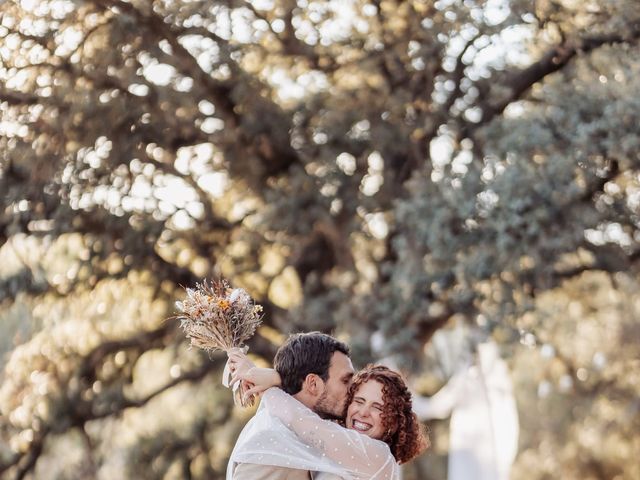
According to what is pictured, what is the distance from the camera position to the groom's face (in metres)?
3.68

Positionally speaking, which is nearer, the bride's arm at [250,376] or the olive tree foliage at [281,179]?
the bride's arm at [250,376]

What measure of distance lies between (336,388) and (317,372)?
0.27 feet

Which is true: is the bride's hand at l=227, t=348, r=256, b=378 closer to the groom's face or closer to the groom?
the groom

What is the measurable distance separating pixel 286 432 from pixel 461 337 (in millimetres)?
6776

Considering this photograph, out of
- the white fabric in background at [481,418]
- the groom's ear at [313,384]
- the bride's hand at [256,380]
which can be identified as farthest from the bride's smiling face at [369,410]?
the white fabric in background at [481,418]

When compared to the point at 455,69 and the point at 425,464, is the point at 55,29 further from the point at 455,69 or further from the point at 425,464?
the point at 425,464

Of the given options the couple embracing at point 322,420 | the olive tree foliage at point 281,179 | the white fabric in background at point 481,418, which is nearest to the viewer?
the couple embracing at point 322,420

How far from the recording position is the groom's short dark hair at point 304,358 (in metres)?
3.68

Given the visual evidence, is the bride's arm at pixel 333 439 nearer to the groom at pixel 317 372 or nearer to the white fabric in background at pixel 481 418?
the groom at pixel 317 372

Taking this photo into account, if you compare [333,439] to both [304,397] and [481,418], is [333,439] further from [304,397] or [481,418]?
[481,418]

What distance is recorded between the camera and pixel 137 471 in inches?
420

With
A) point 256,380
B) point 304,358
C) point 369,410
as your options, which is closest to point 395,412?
point 369,410

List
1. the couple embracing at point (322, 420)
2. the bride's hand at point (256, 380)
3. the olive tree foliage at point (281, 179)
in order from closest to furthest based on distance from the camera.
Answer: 1. the couple embracing at point (322, 420)
2. the bride's hand at point (256, 380)
3. the olive tree foliage at point (281, 179)

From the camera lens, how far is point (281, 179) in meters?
10.0
